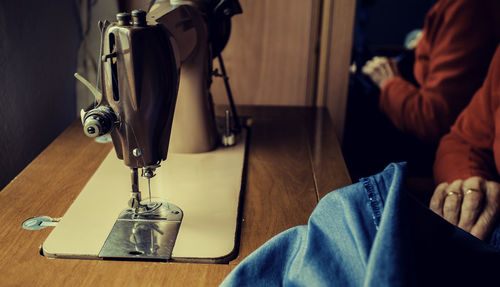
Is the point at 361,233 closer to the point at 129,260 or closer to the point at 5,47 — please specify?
the point at 129,260

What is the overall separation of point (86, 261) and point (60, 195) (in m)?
0.22

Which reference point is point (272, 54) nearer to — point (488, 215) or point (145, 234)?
point (488, 215)

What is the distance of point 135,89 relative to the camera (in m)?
0.66

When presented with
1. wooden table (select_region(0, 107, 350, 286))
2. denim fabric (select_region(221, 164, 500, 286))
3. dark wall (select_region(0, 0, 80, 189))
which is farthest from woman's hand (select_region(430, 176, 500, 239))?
dark wall (select_region(0, 0, 80, 189))

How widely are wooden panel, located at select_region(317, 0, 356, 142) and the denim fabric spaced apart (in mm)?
996

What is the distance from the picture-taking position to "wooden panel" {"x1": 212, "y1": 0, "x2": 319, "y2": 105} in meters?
1.45

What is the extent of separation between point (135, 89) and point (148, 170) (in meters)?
0.13

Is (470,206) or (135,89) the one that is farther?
(470,206)

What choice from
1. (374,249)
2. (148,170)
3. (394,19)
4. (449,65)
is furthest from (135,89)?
(394,19)

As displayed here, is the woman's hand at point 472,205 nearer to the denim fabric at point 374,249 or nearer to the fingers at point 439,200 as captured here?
the fingers at point 439,200

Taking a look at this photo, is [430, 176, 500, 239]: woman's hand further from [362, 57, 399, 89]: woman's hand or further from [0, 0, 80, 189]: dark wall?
[0, 0, 80, 189]: dark wall

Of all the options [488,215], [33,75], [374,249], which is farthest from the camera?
[33,75]

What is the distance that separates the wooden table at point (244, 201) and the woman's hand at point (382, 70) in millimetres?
833

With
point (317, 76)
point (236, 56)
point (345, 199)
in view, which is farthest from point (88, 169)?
point (317, 76)
